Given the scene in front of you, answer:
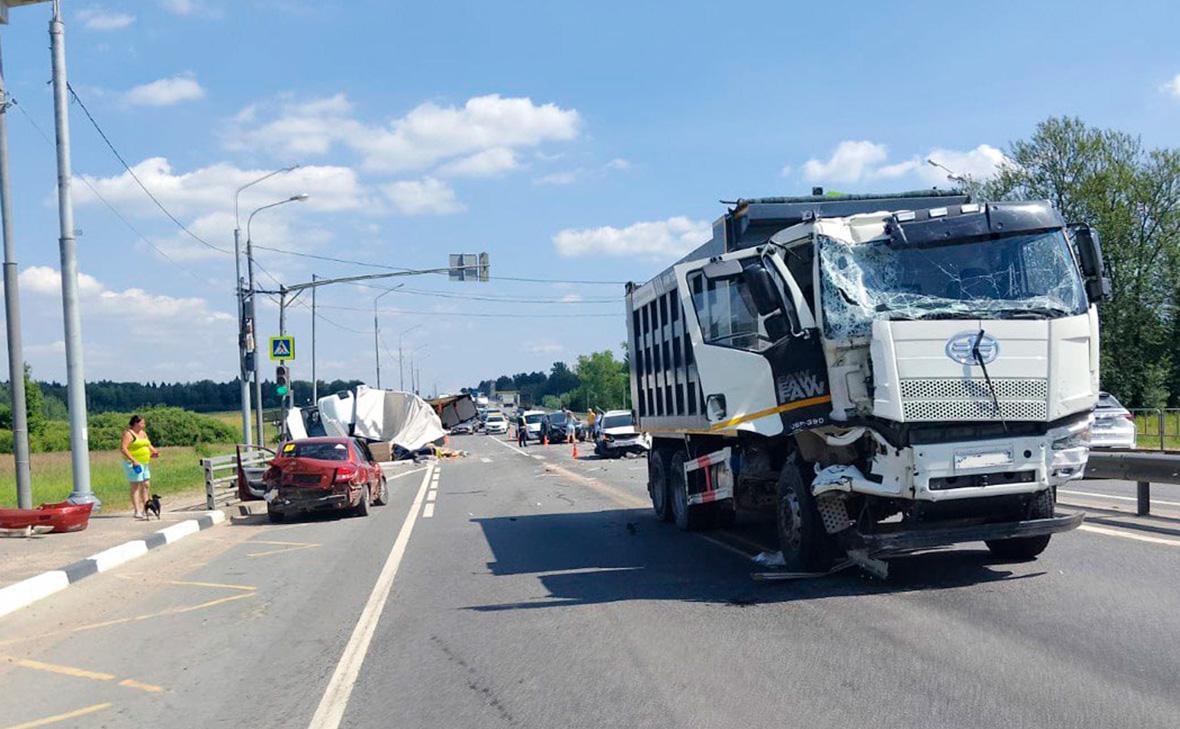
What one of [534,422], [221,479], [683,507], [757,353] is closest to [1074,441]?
[757,353]

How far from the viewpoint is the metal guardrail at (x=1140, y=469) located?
Answer: 13.1 meters

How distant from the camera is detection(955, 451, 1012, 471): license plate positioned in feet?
29.9

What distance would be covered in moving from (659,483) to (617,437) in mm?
22654

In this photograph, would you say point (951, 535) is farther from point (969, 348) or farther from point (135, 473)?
point (135, 473)

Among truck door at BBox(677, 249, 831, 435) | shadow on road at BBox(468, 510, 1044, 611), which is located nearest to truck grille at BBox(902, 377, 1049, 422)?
truck door at BBox(677, 249, 831, 435)

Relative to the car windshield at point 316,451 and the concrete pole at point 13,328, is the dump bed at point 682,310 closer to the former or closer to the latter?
the car windshield at point 316,451

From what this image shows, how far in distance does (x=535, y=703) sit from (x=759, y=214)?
287 inches

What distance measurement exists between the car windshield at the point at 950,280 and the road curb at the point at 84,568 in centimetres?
842

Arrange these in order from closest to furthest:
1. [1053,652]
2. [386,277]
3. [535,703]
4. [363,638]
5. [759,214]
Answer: [535,703], [1053,652], [363,638], [759,214], [386,277]

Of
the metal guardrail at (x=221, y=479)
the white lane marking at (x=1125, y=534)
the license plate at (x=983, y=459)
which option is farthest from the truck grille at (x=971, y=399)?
the metal guardrail at (x=221, y=479)

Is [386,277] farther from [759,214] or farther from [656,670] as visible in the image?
[656,670]

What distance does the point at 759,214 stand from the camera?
12.6 m

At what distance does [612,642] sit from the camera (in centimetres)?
819

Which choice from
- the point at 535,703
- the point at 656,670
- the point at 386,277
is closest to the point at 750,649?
the point at 656,670
